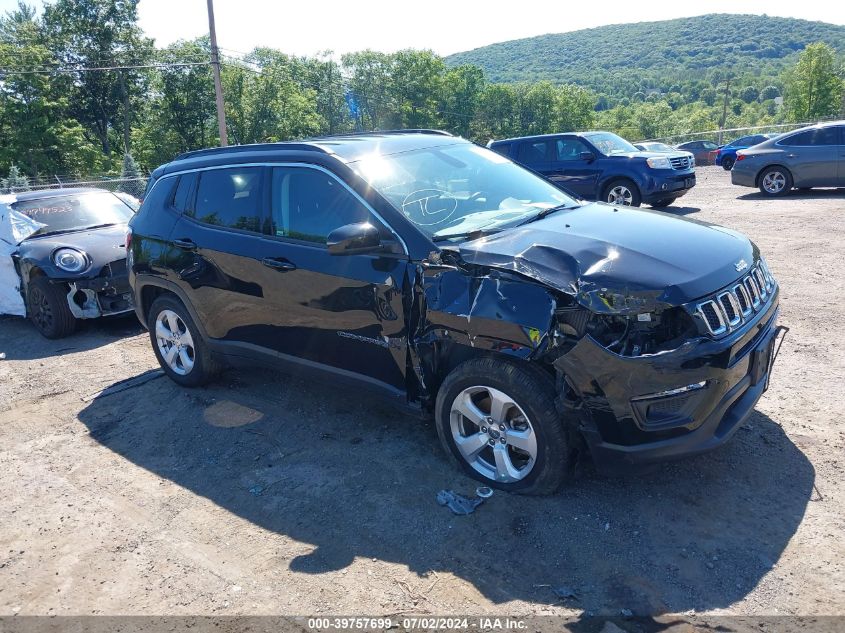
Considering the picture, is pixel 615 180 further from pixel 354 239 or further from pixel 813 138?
pixel 354 239

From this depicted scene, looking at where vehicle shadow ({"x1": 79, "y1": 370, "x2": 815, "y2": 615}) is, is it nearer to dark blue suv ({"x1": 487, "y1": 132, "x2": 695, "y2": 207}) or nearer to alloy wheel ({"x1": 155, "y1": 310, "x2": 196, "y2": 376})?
alloy wheel ({"x1": 155, "y1": 310, "x2": 196, "y2": 376})

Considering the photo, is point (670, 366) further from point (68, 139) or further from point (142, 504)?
point (68, 139)

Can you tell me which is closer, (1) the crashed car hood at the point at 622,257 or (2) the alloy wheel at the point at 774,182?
(1) the crashed car hood at the point at 622,257

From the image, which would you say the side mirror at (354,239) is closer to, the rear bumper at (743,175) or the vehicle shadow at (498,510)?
the vehicle shadow at (498,510)

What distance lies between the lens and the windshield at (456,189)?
13.0ft

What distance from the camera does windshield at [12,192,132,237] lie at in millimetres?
8109

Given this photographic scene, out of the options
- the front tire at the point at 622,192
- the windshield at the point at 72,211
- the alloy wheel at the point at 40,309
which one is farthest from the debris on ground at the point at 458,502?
the front tire at the point at 622,192

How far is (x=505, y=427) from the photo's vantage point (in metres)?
3.51

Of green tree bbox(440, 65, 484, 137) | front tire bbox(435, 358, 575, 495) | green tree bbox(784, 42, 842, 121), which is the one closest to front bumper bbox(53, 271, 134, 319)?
front tire bbox(435, 358, 575, 495)

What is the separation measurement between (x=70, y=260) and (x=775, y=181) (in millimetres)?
13522

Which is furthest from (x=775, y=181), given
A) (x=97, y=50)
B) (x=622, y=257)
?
(x=97, y=50)

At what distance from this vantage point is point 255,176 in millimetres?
4684

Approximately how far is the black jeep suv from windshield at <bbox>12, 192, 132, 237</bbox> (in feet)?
12.2

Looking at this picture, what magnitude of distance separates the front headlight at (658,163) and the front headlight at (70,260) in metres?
10.1
